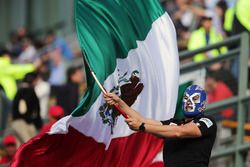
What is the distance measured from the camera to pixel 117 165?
12.7 metres

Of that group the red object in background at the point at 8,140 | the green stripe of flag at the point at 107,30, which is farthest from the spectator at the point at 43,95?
the green stripe of flag at the point at 107,30

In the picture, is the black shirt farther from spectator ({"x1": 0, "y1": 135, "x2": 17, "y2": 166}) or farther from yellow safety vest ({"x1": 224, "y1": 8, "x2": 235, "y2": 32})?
yellow safety vest ({"x1": 224, "y1": 8, "x2": 235, "y2": 32})

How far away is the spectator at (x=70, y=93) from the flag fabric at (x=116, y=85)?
4831 millimetres

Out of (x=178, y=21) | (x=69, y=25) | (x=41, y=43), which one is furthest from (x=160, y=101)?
(x=69, y=25)

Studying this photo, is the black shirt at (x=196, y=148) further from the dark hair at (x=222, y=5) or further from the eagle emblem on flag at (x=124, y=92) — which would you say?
the dark hair at (x=222, y=5)

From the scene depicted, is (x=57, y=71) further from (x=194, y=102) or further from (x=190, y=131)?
(x=190, y=131)

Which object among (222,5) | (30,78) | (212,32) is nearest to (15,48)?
(222,5)

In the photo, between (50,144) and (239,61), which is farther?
(239,61)

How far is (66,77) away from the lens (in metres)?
20.9

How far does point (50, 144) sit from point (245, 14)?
452cm

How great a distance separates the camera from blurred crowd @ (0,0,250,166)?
51.6ft

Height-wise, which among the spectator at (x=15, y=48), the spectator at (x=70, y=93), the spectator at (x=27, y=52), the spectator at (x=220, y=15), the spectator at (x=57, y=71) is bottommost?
the spectator at (x=15, y=48)

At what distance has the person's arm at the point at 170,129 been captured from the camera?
11056 mm

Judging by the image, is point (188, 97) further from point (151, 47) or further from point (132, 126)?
point (151, 47)
